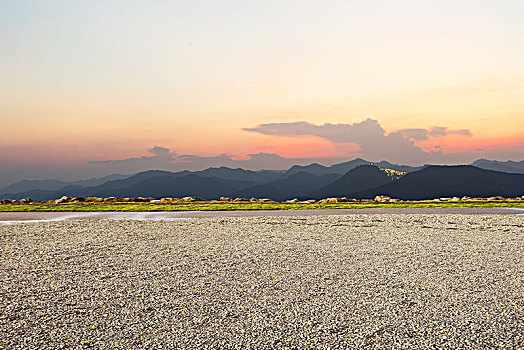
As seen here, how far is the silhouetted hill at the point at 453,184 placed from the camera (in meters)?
159

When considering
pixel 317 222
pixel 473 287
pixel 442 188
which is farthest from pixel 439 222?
pixel 442 188

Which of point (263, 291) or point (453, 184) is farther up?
point (453, 184)

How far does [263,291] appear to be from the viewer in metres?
9.63

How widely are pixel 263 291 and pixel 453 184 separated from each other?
184m

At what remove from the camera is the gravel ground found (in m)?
7.02

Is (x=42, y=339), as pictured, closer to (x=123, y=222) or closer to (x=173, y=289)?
(x=173, y=289)

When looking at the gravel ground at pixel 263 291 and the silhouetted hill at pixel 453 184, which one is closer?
the gravel ground at pixel 263 291

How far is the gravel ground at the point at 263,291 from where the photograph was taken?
702cm

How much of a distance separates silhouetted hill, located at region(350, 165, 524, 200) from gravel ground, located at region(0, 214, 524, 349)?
149 meters

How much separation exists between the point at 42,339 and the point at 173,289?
11.1ft

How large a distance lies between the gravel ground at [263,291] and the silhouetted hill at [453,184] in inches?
5879

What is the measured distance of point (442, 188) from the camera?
169m

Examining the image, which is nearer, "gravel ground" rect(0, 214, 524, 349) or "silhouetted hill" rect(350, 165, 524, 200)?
"gravel ground" rect(0, 214, 524, 349)

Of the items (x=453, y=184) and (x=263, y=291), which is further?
(x=453, y=184)
